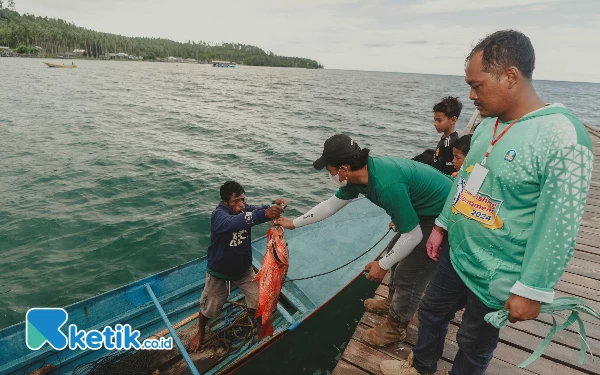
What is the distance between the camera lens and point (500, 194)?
2.08 meters

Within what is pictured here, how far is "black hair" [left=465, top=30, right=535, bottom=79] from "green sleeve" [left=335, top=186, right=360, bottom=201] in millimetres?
1704

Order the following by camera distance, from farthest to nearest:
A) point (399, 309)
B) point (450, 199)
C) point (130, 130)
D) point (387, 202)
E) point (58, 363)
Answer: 1. point (130, 130)
2. point (58, 363)
3. point (399, 309)
4. point (387, 202)
5. point (450, 199)

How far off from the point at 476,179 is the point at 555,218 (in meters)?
0.58

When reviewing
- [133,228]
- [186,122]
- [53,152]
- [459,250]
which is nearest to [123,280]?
[133,228]

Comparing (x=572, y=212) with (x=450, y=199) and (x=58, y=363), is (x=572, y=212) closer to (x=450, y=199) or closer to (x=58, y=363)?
(x=450, y=199)

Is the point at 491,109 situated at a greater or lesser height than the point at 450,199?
greater

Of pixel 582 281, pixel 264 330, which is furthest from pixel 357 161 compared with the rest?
pixel 582 281

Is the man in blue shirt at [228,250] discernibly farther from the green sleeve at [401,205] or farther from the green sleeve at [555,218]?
the green sleeve at [555,218]

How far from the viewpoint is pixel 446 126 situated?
19.0ft

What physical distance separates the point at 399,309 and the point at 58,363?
502 centimetres

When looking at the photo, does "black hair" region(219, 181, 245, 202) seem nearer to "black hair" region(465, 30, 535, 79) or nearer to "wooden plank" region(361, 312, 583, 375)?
"wooden plank" region(361, 312, 583, 375)

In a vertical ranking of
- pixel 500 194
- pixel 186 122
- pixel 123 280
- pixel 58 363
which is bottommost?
pixel 123 280

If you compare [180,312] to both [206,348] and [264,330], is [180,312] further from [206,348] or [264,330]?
[264,330]

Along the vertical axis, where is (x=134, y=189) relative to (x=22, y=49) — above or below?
below
